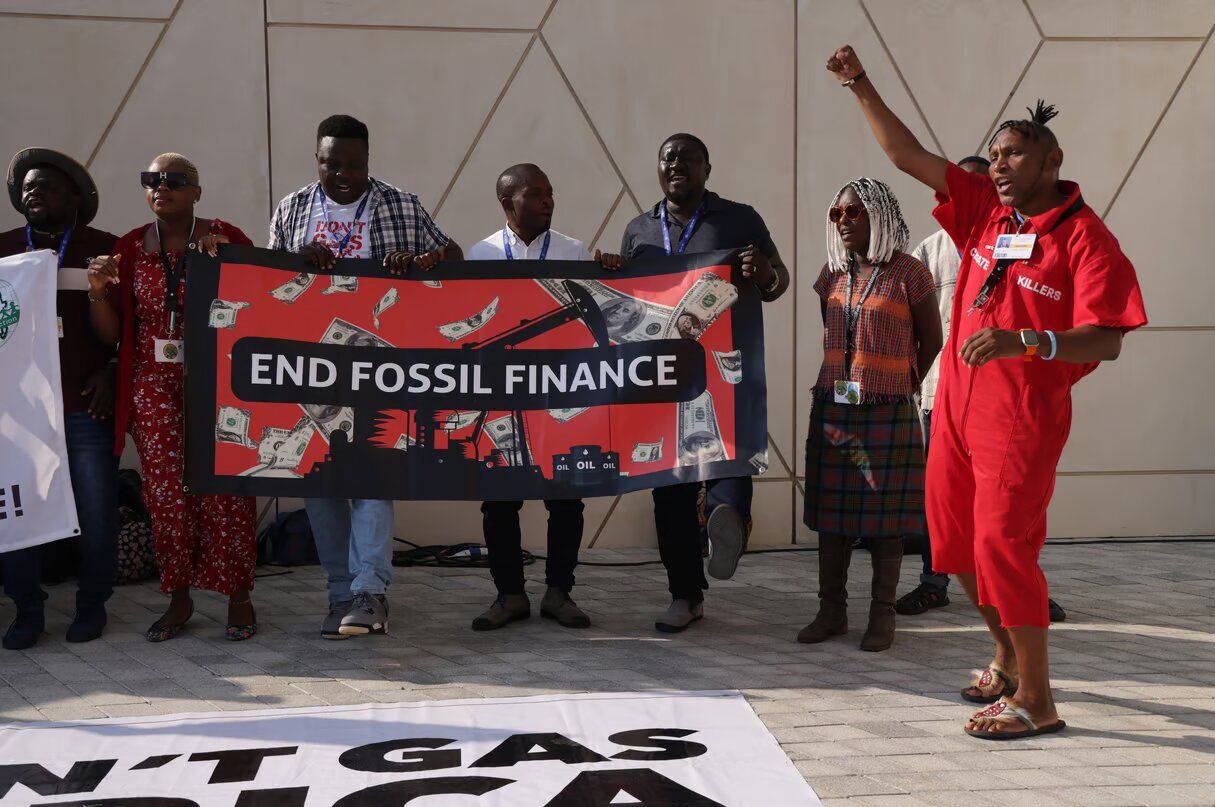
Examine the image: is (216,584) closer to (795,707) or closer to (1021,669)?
(795,707)

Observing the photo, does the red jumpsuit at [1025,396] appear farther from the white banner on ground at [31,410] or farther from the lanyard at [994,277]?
the white banner on ground at [31,410]

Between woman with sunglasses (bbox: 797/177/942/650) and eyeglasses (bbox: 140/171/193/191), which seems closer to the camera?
woman with sunglasses (bbox: 797/177/942/650)

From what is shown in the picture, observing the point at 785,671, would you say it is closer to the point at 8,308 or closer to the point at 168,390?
the point at 168,390

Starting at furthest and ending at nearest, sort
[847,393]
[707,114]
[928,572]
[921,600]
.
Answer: [707,114]
[928,572]
[921,600]
[847,393]

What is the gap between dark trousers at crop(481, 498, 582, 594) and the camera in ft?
17.4

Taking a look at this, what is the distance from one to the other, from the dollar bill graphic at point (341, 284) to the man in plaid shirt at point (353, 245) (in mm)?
Result: 54

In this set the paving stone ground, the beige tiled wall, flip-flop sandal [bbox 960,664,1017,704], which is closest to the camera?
the paving stone ground

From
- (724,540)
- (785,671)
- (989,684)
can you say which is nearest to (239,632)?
(724,540)

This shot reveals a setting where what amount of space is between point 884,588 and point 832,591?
218 millimetres

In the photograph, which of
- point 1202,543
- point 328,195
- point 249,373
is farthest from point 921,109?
point 249,373

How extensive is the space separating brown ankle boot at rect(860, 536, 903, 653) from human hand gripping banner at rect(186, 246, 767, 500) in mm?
610

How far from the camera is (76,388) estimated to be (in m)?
5.16

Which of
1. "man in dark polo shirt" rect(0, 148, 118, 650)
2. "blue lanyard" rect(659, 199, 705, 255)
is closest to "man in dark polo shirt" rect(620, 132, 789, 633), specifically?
"blue lanyard" rect(659, 199, 705, 255)

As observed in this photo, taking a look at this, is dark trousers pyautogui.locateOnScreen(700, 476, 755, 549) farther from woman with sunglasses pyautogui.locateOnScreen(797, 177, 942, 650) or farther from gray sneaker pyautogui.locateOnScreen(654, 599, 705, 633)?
gray sneaker pyautogui.locateOnScreen(654, 599, 705, 633)
